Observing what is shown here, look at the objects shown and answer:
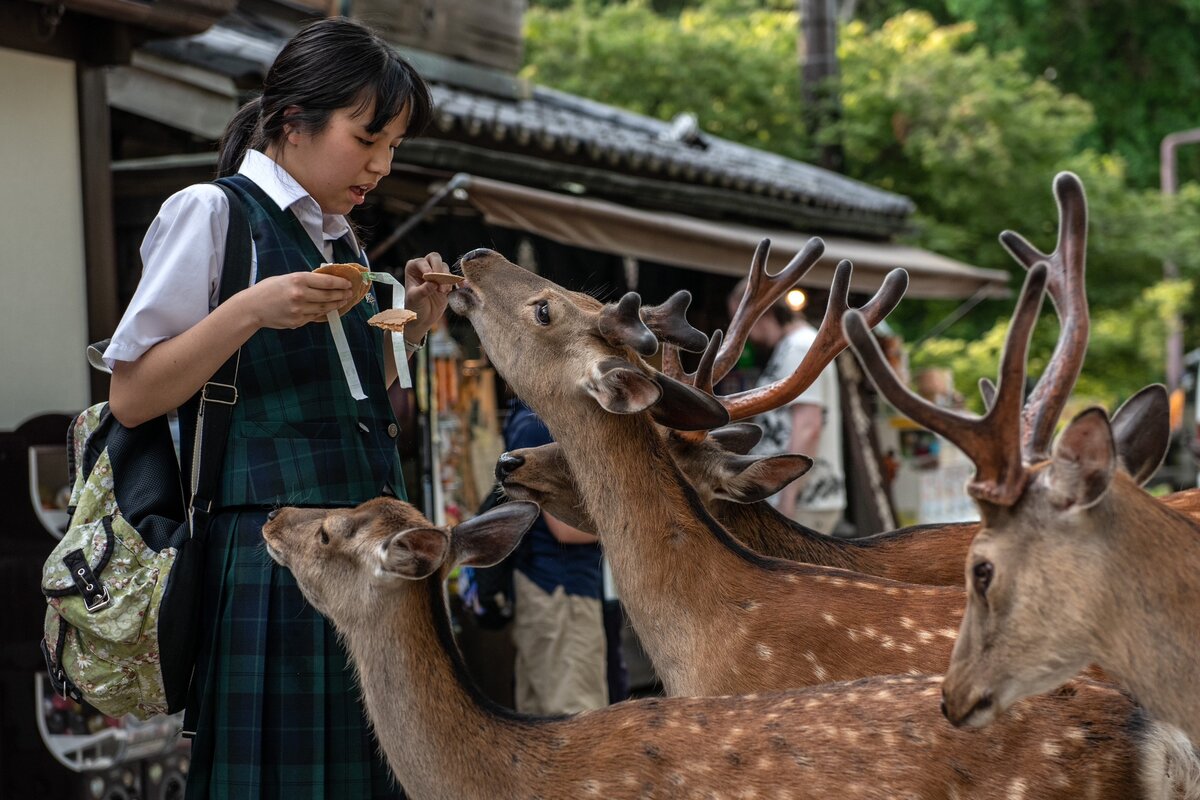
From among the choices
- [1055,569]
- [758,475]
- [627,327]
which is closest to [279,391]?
[627,327]

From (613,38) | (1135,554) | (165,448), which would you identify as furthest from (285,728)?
(613,38)

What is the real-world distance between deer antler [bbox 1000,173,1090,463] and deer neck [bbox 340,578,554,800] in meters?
1.02

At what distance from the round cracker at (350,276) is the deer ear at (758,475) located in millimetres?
1128

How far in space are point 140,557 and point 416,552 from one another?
1.70 ft

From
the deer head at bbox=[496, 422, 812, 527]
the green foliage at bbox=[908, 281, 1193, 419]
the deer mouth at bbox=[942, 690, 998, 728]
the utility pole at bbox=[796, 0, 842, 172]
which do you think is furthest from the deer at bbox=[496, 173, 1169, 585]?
the utility pole at bbox=[796, 0, 842, 172]

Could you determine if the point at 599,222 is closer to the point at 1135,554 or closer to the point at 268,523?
the point at 268,523

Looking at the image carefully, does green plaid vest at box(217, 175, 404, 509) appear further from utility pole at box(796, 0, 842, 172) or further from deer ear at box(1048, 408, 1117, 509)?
utility pole at box(796, 0, 842, 172)

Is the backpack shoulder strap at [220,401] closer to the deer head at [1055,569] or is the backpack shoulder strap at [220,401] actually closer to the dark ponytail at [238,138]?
the dark ponytail at [238,138]

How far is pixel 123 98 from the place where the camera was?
5.80 m

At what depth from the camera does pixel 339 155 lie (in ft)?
8.97

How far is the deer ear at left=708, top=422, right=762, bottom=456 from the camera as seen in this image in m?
3.57

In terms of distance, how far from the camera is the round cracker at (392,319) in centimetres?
276

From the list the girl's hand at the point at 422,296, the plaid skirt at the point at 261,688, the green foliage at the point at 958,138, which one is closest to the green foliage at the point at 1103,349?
the green foliage at the point at 958,138

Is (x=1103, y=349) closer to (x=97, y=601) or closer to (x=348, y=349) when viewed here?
(x=348, y=349)
